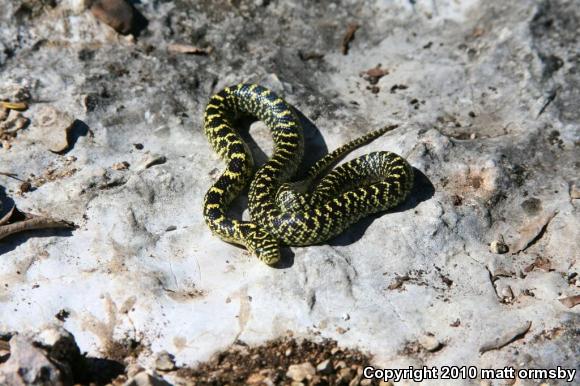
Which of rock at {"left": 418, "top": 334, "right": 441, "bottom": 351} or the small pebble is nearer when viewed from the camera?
rock at {"left": 418, "top": 334, "right": 441, "bottom": 351}

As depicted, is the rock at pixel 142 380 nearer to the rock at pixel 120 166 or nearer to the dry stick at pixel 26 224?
the dry stick at pixel 26 224

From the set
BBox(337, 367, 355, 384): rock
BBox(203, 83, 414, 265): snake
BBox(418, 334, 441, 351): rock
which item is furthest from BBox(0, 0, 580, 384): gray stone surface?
BBox(337, 367, 355, 384): rock

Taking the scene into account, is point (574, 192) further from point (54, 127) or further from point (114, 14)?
point (114, 14)

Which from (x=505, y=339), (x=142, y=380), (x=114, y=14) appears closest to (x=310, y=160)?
(x=505, y=339)

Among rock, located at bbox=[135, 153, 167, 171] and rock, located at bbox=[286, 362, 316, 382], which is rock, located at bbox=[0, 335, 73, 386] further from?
rock, located at bbox=[135, 153, 167, 171]

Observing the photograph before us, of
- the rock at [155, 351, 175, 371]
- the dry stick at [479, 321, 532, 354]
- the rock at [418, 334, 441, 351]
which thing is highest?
the dry stick at [479, 321, 532, 354]

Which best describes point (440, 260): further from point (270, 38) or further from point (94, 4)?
point (94, 4)

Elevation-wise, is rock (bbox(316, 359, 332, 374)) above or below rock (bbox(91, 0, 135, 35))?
below

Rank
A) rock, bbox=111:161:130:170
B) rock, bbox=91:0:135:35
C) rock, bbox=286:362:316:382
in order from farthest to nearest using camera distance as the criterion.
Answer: rock, bbox=91:0:135:35 → rock, bbox=111:161:130:170 → rock, bbox=286:362:316:382

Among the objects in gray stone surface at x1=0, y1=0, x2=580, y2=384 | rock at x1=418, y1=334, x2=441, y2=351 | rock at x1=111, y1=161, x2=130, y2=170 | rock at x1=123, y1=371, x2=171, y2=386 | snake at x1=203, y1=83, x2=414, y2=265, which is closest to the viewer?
rock at x1=123, y1=371, x2=171, y2=386
